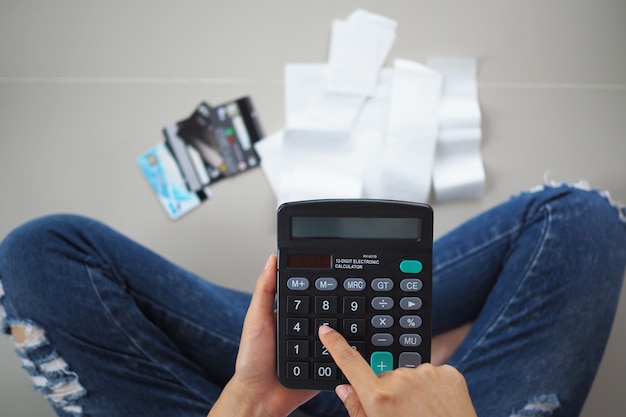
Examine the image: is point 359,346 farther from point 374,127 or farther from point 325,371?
point 374,127

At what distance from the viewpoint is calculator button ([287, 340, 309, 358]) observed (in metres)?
0.52

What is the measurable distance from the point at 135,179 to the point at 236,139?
170 millimetres

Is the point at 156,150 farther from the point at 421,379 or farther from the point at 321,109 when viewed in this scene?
the point at 421,379

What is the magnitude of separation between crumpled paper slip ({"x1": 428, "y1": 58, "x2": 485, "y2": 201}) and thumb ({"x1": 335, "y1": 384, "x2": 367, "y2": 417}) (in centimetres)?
48

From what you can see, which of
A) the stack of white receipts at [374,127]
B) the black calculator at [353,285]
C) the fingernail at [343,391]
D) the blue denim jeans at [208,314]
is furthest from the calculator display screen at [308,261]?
the stack of white receipts at [374,127]

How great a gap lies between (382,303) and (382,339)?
31mm

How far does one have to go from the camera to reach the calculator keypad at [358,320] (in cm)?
51

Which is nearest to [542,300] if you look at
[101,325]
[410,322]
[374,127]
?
[410,322]

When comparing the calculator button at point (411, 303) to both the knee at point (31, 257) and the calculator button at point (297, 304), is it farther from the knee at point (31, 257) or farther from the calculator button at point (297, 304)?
the knee at point (31, 257)

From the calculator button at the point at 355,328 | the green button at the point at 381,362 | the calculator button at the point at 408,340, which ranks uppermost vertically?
the calculator button at the point at 355,328

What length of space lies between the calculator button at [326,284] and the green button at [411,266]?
0.20 feet

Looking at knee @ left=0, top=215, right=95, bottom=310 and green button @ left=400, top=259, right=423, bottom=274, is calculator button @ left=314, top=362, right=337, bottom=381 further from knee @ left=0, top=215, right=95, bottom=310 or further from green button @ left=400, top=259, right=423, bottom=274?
knee @ left=0, top=215, right=95, bottom=310

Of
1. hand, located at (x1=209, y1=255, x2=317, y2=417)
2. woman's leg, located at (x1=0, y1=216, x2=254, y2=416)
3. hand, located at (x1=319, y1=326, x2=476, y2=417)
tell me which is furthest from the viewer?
woman's leg, located at (x1=0, y1=216, x2=254, y2=416)

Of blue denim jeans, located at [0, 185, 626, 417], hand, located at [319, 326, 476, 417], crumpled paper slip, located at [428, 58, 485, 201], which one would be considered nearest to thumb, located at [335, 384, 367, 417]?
hand, located at [319, 326, 476, 417]
